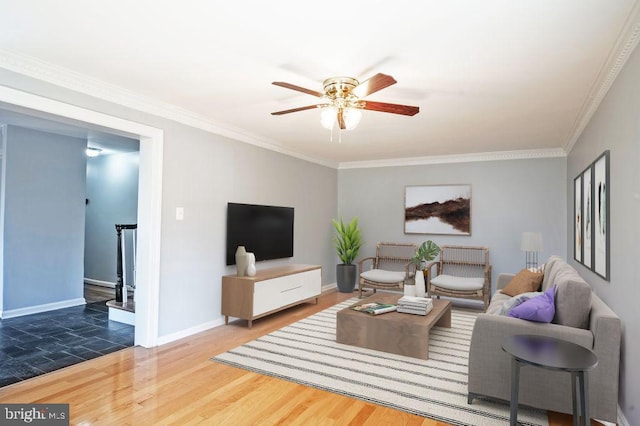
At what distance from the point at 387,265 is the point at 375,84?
451 cm

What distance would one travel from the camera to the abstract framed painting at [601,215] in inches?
108

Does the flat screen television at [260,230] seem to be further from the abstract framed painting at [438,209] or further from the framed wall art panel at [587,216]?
the framed wall art panel at [587,216]

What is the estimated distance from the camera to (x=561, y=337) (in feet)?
7.63

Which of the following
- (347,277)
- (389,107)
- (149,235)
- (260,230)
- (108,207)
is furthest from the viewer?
(108,207)

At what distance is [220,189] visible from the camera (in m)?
4.46

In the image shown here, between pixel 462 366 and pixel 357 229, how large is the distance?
3871mm

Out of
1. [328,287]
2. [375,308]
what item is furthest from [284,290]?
[328,287]

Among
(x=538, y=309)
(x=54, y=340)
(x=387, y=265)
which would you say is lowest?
(x=54, y=340)

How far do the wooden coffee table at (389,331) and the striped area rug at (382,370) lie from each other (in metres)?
0.07

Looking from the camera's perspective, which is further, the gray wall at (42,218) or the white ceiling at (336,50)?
the gray wall at (42,218)

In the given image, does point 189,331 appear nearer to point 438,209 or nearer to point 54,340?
point 54,340

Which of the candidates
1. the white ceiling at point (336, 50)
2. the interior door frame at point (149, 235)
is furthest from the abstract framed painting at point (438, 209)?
the interior door frame at point (149, 235)

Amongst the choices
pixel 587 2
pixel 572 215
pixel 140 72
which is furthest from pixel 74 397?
pixel 572 215

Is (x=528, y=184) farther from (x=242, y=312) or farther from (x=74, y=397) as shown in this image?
(x=74, y=397)
